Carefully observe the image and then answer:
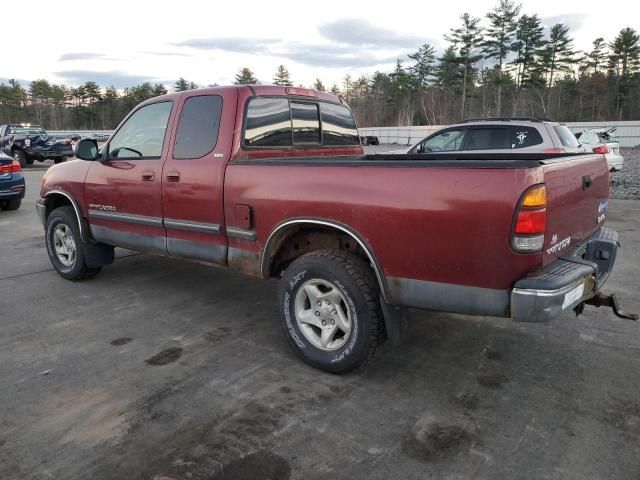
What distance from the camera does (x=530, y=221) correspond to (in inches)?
98.7

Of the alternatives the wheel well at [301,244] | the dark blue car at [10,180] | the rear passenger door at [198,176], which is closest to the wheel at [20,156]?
the dark blue car at [10,180]

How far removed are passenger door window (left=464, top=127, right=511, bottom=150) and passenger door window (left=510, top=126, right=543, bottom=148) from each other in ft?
0.36

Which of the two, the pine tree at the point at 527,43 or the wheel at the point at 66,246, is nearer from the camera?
the wheel at the point at 66,246

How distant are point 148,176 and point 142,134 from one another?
0.52 m

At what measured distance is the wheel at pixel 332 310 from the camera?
3098 mm

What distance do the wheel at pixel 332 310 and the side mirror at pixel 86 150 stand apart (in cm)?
266

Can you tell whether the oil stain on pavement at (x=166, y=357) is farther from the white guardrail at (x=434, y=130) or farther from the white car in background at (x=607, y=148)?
the white guardrail at (x=434, y=130)

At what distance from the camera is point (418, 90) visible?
70.6 m

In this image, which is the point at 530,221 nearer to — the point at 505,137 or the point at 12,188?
the point at 505,137

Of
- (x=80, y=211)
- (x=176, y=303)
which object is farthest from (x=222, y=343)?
(x=80, y=211)

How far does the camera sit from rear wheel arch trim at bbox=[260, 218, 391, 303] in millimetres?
3014

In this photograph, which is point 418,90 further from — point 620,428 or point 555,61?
point 620,428

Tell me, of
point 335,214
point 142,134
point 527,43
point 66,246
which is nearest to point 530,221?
point 335,214

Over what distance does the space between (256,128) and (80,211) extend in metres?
2.37
